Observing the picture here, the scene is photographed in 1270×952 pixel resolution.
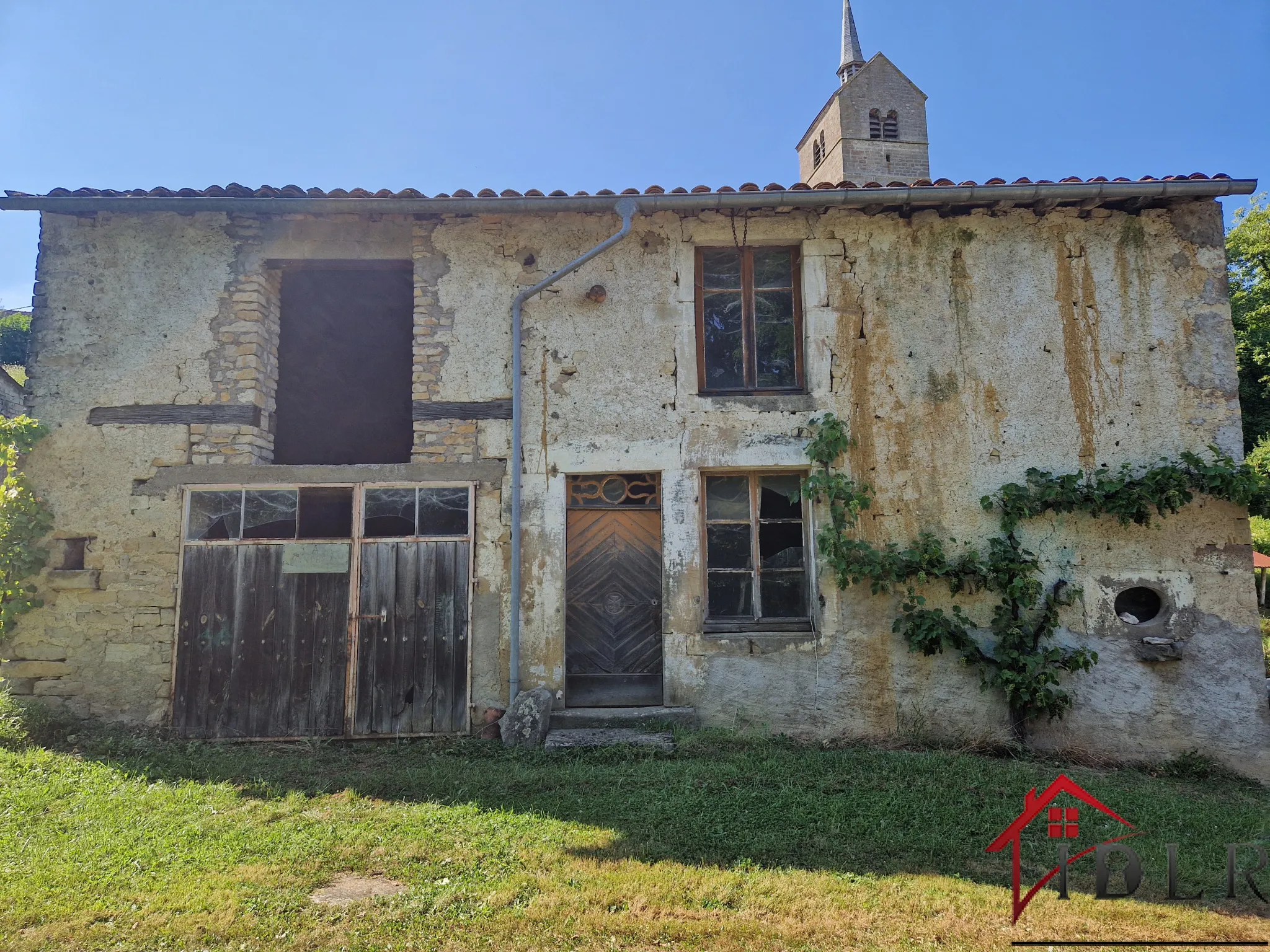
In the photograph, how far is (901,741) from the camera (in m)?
6.33

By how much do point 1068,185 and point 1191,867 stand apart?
198 inches

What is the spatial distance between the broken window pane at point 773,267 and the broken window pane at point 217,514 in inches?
199

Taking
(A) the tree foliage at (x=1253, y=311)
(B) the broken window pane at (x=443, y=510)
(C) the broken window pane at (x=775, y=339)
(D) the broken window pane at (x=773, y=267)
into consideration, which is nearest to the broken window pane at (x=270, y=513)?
(B) the broken window pane at (x=443, y=510)

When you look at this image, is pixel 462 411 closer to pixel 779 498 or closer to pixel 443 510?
pixel 443 510

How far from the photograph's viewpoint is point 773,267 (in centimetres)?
714

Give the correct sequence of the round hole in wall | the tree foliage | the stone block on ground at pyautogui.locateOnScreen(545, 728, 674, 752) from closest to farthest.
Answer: the stone block on ground at pyautogui.locateOnScreen(545, 728, 674, 752), the round hole in wall, the tree foliage

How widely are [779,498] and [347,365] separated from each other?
5028 millimetres

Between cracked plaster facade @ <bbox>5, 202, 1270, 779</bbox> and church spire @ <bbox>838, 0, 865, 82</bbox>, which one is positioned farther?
church spire @ <bbox>838, 0, 865, 82</bbox>

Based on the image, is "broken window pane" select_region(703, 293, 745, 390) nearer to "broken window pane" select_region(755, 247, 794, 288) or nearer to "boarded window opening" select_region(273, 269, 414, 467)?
"broken window pane" select_region(755, 247, 794, 288)

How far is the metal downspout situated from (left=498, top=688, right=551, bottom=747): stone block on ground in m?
0.18

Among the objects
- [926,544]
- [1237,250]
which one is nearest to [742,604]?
[926,544]

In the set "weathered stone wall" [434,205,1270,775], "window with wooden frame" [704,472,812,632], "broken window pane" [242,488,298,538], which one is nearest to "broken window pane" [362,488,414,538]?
"broken window pane" [242,488,298,538]

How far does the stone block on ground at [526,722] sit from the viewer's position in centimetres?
606

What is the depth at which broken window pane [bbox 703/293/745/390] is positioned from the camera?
7.00 metres
